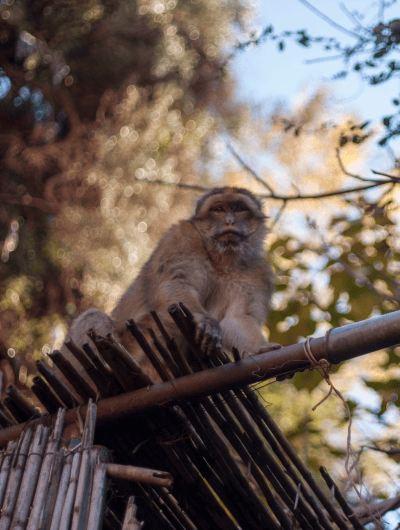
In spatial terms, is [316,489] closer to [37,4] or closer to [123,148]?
[123,148]

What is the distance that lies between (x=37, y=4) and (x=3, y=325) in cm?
570

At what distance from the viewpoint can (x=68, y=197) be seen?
9.73 metres

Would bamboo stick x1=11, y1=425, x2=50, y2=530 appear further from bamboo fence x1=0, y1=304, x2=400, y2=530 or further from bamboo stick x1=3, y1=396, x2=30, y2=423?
bamboo stick x1=3, y1=396, x2=30, y2=423

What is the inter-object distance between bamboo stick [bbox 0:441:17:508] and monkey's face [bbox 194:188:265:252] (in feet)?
6.45

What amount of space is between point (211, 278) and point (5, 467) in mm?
1890

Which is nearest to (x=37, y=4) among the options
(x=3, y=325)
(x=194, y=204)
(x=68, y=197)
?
(x=68, y=197)

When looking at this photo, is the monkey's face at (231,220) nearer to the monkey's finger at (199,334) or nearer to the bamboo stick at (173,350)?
the monkey's finger at (199,334)

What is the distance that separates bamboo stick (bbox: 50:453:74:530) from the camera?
2.09 m

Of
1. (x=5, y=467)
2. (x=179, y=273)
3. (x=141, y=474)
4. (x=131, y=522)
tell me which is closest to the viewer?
(x=131, y=522)

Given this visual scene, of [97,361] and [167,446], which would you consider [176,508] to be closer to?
[167,446]

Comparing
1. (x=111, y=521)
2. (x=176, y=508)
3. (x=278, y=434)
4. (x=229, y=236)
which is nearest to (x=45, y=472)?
(x=111, y=521)

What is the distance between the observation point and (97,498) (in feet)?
6.86

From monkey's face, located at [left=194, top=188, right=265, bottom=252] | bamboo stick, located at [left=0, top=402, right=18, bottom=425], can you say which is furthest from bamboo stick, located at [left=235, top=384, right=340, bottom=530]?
monkey's face, located at [left=194, top=188, right=265, bottom=252]

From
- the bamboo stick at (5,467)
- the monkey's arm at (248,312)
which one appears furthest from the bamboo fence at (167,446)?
the monkey's arm at (248,312)
